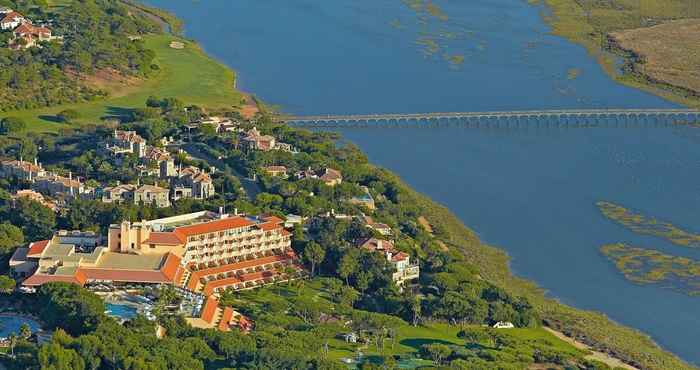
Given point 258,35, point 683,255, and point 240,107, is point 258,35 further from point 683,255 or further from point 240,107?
point 683,255

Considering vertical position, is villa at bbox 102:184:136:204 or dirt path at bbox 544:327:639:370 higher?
villa at bbox 102:184:136:204

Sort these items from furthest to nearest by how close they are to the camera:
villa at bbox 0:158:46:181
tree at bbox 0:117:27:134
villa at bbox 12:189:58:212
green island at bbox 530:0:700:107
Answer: green island at bbox 530:0:700:107 < tree at bbox 0:117:27:134 < villa at bbox 0:158:46:181 < villa at bbox 12:189:58:212

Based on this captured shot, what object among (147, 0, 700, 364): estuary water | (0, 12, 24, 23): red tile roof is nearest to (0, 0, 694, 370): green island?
(147, 0, 700, 364): estuary water

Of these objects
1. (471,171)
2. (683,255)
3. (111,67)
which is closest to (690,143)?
(471,171)

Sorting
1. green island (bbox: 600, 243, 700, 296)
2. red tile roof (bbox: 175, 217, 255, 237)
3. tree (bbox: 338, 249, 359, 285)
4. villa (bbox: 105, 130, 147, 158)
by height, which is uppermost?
villa (bbox: 105, 130, 147, 158)

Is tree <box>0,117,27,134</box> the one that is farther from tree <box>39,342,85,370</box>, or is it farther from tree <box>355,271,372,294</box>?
tree <box>39,342,85,370</box>

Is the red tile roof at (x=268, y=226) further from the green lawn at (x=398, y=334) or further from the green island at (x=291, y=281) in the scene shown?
the green lawn at (x=398, y=334)

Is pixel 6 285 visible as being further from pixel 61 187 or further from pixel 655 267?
pixel 655 267

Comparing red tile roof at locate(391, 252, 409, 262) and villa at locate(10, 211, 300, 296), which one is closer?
villa at locate(10, 211, 300, 296)
